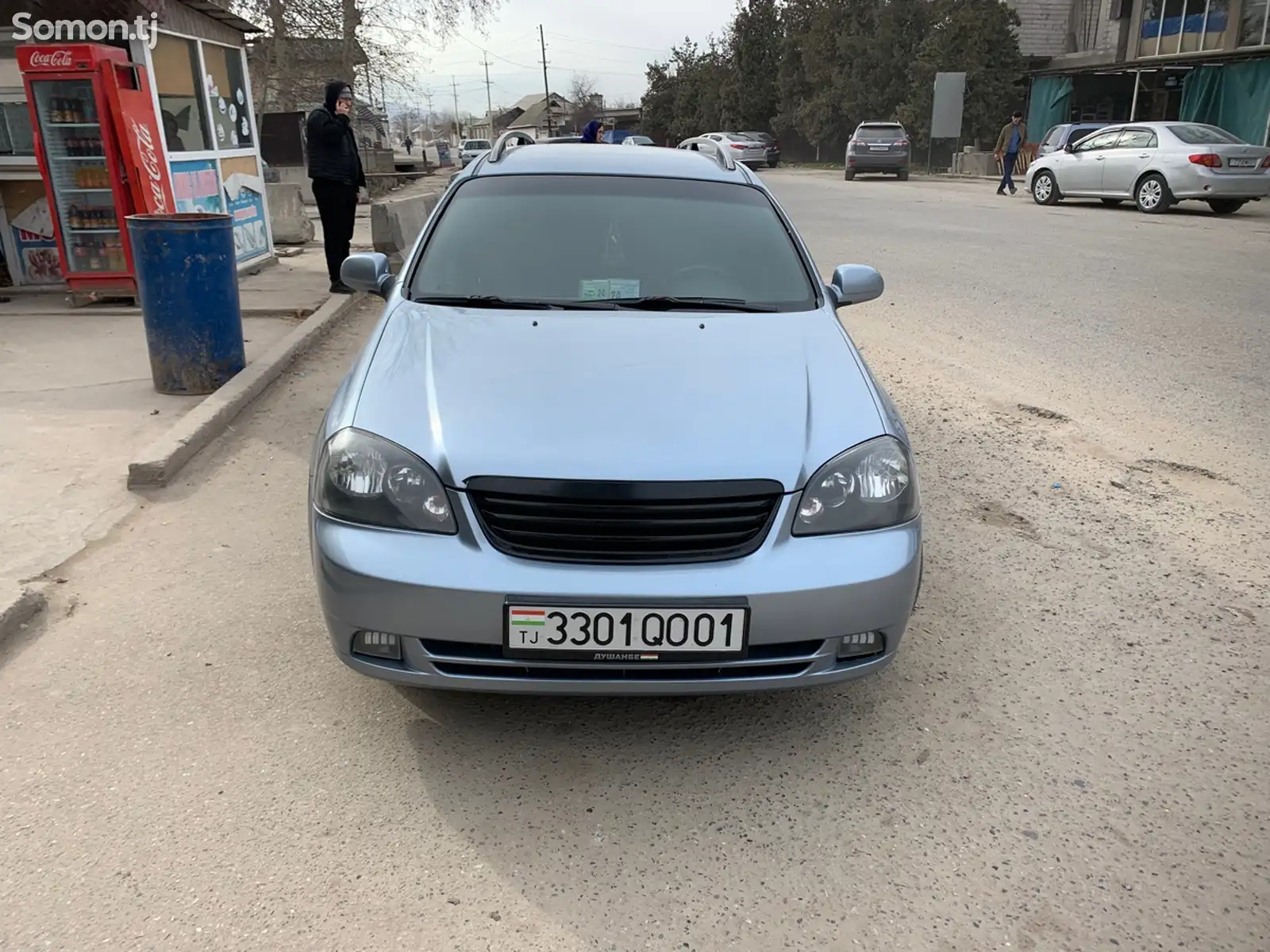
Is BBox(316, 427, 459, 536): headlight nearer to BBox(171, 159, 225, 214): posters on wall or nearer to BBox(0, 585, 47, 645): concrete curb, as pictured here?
BBox(0, 585, 47, 645): concrete curb

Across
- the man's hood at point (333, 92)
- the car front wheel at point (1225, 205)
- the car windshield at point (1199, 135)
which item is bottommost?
the car front wheel at point (1225, 205)

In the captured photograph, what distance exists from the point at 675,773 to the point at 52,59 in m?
8.47

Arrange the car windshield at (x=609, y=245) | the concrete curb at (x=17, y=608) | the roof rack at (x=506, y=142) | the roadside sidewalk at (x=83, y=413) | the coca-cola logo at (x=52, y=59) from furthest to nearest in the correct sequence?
the coca-cola logo at (x=52, y=59) < the roof rack at (x=506, y=142) < the roadside sidewalk at (x=83, y=413) < the car windshield at (x=609, y=245) < the concrete curb at (x=17, y=608)

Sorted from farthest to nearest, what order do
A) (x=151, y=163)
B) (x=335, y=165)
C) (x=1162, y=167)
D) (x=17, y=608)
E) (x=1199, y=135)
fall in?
(x=1162, y=167) < (x=1199, y=135) < (x=335, y=165) < (x=151, y=163) < (x=17, y=608)

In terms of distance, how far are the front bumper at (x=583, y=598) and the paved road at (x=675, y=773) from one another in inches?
12.4

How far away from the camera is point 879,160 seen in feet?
98.5

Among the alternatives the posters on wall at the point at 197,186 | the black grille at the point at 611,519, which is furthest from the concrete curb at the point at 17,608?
the posters on wall at the point at 197,186

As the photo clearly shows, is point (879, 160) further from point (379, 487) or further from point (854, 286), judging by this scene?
point (379, 487)

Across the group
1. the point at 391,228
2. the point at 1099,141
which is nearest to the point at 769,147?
the point at 1099,141

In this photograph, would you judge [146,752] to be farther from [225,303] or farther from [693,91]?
[693,91]

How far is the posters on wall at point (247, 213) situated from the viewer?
10781 mm

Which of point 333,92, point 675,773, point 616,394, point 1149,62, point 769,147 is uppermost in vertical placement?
point 1149,62

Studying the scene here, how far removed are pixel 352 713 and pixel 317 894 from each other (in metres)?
0.75

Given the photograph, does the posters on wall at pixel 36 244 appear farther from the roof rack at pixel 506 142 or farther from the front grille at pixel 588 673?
the front grille at pixel 588 673
